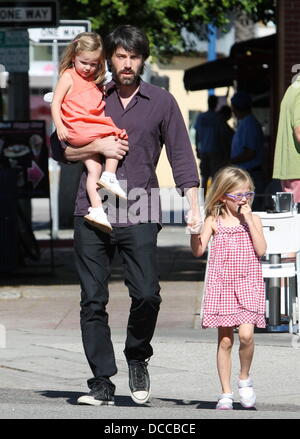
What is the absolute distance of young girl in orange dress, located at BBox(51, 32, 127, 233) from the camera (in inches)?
270

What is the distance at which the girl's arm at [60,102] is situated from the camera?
273 inches

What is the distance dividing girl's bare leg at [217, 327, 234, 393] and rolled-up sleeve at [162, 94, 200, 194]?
808mm

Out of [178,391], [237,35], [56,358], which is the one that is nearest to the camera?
[178,391]

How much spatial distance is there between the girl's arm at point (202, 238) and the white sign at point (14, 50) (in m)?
7.36

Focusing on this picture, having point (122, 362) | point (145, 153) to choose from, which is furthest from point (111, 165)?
point (122, 362)

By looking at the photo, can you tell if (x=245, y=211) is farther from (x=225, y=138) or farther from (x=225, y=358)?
(x=225, y=138)

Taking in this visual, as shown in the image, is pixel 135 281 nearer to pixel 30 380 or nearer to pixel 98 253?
pixel 98 253

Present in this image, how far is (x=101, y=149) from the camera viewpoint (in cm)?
687

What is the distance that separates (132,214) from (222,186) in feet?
1.68

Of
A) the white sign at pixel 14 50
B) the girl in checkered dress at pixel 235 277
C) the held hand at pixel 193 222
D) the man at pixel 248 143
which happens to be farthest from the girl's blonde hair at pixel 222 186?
the white sign at pixel 14 50

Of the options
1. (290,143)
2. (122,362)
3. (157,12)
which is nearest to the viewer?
(122,362)

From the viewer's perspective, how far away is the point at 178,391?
7.62 m
